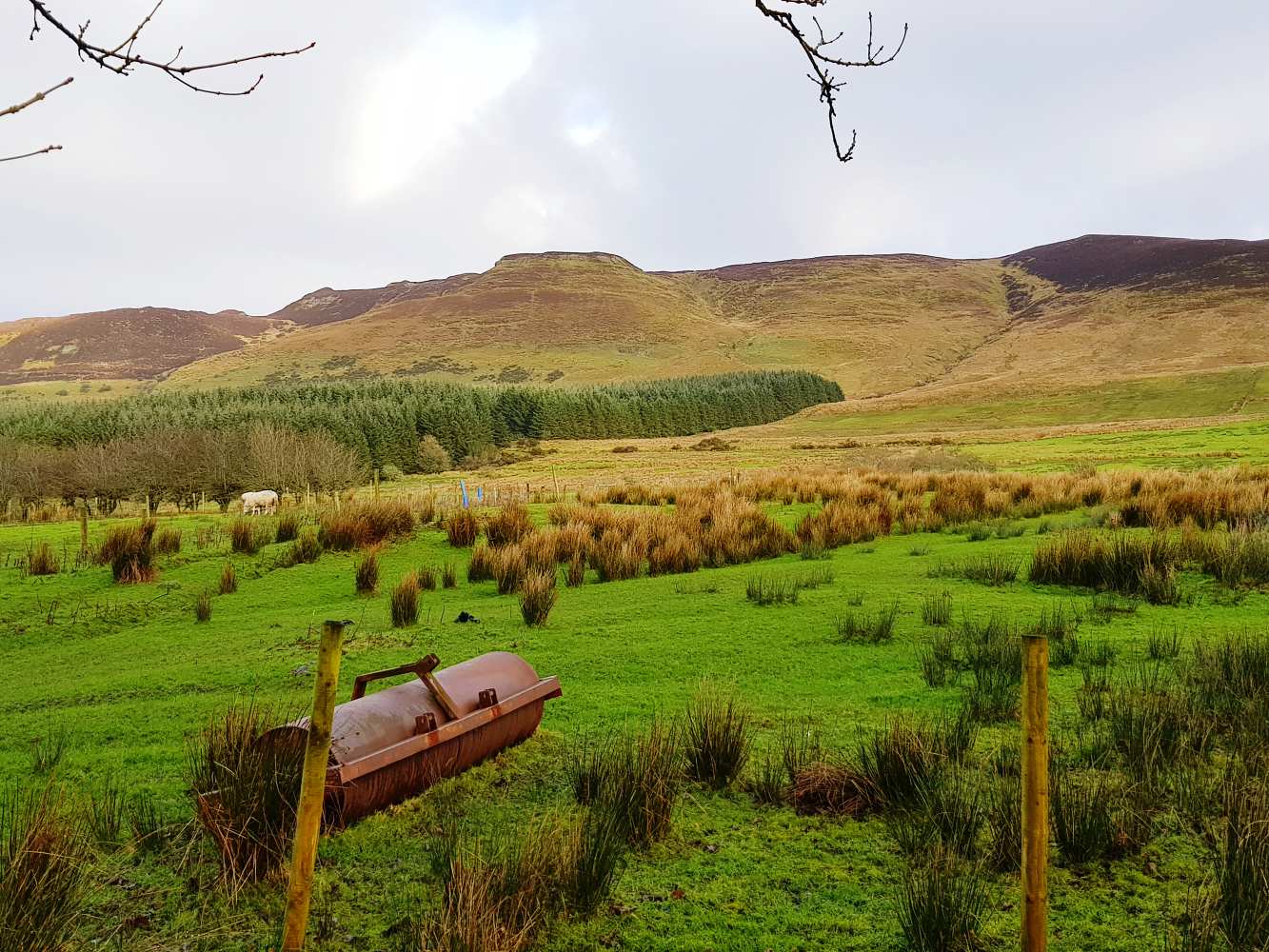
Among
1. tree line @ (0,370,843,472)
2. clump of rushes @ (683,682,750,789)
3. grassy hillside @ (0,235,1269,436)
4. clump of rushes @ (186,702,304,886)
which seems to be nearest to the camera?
clump of rushes @ (186,702,304,886)

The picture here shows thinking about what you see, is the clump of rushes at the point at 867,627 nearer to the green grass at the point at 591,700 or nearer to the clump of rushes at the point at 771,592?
the green grass at the point at 591,700

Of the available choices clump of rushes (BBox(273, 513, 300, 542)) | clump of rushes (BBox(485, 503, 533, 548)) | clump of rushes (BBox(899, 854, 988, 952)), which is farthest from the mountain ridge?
clump of rushes (BBox(899, 854, 988, 952))

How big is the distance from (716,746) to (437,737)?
1.57 m

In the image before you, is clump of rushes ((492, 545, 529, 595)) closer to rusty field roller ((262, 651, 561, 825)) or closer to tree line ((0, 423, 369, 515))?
rusty field roller ((262, 651, 561, 825))

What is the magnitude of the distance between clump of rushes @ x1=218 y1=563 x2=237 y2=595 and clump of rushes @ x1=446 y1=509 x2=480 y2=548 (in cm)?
389

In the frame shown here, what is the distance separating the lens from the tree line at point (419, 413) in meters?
51.7

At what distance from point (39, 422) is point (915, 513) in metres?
57.2

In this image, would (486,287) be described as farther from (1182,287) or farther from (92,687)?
(92,687)

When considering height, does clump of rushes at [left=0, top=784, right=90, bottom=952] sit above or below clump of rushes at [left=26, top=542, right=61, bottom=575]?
above

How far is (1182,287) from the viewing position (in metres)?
117

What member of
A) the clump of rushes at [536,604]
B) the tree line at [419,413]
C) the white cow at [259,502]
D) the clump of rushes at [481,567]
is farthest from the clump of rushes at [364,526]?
the tree line at [419,413]

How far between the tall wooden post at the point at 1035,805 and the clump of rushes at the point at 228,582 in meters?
12.1

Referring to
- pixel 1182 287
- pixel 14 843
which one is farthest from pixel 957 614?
pixel 1182 287

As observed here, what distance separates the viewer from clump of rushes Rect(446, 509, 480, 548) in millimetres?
15211
